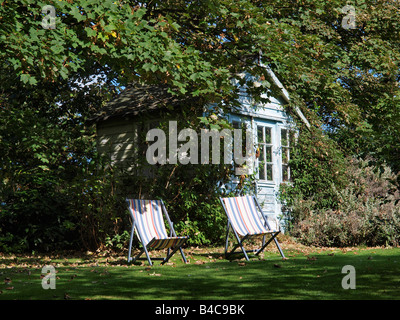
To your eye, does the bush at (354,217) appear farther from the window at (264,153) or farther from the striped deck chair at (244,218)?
the striped deck chair at (244,218)

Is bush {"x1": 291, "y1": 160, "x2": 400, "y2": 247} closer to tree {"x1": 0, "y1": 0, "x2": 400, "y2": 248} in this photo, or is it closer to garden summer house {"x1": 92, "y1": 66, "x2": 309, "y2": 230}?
garden summer house {"x1": 92, "y1": 66, "x2": 309, "y2": 230}

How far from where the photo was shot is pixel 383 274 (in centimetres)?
630

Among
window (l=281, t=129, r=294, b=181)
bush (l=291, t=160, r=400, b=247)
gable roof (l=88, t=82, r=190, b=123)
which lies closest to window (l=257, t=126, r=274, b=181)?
window (l=281, t=129, r=294, b=181)

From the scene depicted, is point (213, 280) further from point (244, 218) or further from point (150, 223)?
point (244, 218)

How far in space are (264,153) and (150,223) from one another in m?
5.25

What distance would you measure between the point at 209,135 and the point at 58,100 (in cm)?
832

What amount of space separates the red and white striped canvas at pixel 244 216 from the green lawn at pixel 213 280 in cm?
55

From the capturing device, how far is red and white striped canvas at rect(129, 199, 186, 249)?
26.9ft

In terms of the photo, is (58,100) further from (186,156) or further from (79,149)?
(186,156)

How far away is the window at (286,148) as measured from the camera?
13867 millimetres

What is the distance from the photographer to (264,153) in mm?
13281

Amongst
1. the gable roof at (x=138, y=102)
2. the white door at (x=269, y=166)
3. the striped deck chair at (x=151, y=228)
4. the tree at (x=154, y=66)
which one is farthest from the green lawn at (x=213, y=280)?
the gable roof at (x=138, y=102)

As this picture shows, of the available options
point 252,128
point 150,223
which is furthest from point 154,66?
point 252,128

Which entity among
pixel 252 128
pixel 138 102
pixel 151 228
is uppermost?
pixel 138 102
